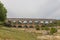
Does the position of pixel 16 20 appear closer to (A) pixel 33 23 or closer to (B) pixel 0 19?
(A) pixel 33 23

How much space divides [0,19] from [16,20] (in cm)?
4169

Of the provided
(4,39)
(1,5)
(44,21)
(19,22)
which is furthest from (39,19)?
(4,39)

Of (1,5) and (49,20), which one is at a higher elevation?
(1,5)

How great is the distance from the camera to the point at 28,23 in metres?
134

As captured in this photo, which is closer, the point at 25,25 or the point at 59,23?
the point at 25,25

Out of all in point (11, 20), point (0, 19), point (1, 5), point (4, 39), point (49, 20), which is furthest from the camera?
point (49, 20)

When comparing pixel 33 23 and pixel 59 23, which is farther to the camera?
pixel 59 23

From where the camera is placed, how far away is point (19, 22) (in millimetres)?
133125

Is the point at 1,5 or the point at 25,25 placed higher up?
the point at 1,5

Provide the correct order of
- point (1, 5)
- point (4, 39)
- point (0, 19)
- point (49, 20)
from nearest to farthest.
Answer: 1. point (4, 39)
2. point (0, 19)
3. point (1, 5)
4. point (49, 20)

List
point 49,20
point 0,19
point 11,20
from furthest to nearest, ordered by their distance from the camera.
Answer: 1. point 49,20
2. point 11,20
3. point 0,19

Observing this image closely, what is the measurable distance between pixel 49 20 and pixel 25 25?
19.1 meters

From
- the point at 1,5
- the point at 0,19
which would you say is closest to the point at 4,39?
the point at 0,19

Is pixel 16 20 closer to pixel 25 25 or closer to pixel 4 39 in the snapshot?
pixel 25 25
